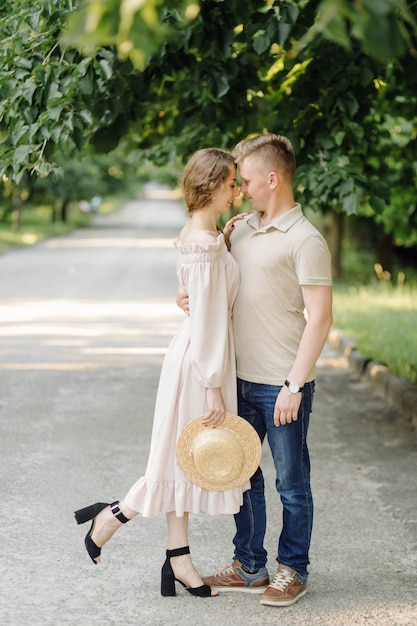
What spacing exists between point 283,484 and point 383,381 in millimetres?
5324

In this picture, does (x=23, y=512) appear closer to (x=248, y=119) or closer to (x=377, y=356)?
(x=248, y=119)

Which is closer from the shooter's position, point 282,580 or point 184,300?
point 184,300

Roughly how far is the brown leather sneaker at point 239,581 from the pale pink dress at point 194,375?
41cm

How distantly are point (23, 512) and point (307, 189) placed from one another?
11.0 feet

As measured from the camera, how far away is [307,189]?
24.1ft

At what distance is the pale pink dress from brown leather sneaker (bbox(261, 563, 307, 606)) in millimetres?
363

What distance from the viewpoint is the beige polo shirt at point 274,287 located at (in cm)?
A: 390

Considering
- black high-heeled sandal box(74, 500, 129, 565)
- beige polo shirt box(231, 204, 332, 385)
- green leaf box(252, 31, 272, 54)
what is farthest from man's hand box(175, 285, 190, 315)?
green leaf box(252, 31, 272, 54)

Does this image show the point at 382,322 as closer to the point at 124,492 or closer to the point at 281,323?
the point at 124,492

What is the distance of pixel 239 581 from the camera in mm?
4289

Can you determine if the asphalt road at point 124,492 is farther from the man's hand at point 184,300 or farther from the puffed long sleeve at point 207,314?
the man's hand at point 184,300

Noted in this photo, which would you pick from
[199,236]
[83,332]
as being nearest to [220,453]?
[199,236]

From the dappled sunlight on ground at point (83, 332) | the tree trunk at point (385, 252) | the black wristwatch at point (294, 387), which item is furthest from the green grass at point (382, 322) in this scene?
the black wristwatch at point (294, 387)

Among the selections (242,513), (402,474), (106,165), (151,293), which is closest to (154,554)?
(242,513)
